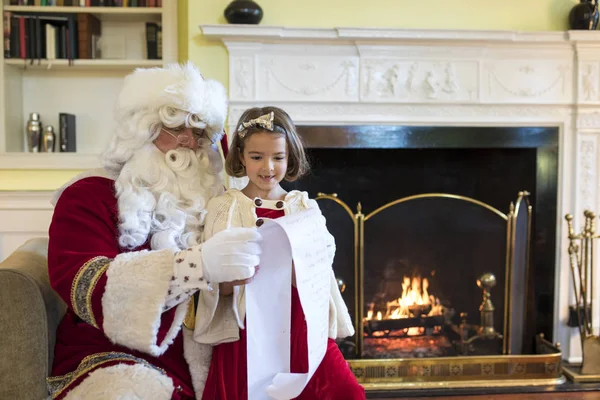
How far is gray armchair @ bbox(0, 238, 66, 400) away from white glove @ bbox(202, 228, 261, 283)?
1.58 feet

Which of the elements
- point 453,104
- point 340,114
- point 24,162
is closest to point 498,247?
point 453,104

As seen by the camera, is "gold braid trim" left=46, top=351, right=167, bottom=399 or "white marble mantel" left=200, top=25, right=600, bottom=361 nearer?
"gold braid trim" left=46, top=351, right=167, bottom=399

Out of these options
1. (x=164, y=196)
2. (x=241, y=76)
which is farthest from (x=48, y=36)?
(x=164, y=196)

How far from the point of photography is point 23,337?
4.68ft

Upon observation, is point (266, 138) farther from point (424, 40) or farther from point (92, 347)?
point (424, 40)

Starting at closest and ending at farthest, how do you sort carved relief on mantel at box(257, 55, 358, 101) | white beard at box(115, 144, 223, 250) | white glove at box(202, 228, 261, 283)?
white glove at box(202, 228, 261, 283) → white beard at box(115, 144, 223, 250) → carved relief on mantel at box(257, 55, 358, 101)

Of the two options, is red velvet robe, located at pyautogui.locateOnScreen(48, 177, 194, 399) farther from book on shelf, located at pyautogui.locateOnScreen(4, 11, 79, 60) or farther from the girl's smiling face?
book on shelf, located at pyautogui.locateOnScreen(4, 11, 79, 60)

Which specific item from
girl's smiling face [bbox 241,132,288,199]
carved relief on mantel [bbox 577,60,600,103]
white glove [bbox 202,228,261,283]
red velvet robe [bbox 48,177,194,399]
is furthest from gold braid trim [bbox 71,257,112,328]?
carved relief on mantel [bbox 577,60,600,103]

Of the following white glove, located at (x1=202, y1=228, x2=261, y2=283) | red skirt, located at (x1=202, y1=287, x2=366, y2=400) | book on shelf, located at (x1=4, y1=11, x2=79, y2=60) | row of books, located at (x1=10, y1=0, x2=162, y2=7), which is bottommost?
red skirt, located at (x1=202, y1=287, x2=366, y2=400)

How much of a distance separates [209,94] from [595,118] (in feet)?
6.44

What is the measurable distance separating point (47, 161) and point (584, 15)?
262 cm

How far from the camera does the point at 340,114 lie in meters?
2.68

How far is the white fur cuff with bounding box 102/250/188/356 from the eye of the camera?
4.28 ft

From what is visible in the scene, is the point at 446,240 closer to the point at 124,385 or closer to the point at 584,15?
the point at 584,15
